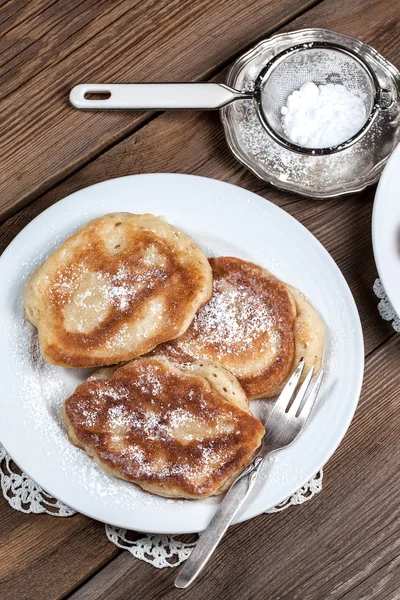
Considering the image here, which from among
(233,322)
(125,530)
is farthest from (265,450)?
(125,530)

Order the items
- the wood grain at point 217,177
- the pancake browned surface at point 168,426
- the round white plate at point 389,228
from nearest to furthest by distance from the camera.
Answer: the pancake browned surface at point 168,426 < the round white plate at point 389,228 < the wood grain at point 217,177

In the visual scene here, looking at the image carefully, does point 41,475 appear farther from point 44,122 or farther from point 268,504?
point 44,122

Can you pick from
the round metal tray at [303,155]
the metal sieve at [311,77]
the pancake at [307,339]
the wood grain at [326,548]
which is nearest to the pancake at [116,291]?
the pancake at [307,339]

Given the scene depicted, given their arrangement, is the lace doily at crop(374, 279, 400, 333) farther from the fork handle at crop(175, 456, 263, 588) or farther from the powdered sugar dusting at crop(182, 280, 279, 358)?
the fork handle at crop(175, 456, 263, 588)

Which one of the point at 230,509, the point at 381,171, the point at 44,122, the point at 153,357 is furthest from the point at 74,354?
the point at 381,171

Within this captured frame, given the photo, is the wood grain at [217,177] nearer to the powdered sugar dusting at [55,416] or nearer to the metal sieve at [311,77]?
the metal sieve at [311,77]

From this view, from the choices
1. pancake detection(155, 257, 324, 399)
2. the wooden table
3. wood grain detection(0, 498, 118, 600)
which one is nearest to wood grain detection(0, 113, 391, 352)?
the wooden table
